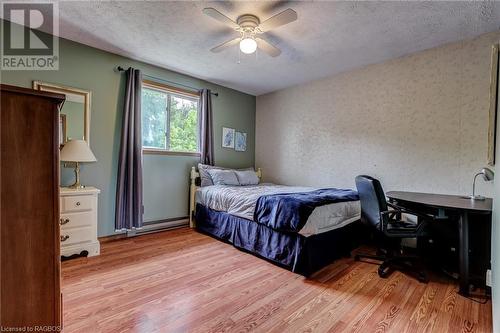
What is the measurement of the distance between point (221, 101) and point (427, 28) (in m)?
3.09

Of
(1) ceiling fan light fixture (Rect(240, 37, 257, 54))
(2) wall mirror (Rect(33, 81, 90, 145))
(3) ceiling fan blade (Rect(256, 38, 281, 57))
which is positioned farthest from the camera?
(2) wall mirror (Rect(33, 81, 90, 145))

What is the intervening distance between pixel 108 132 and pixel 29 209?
2643mm

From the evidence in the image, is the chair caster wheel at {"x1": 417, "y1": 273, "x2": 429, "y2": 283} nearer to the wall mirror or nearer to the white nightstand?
the white nightstand

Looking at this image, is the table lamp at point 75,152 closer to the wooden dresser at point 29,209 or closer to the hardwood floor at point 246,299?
the hardwood floor at point 246,299

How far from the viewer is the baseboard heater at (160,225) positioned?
347cm

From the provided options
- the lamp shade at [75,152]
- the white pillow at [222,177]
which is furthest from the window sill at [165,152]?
the lamp shade at [75,152]

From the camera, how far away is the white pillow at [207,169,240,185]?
385 cm

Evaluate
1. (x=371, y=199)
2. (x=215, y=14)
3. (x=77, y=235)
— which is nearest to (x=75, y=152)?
(x=77, y=235)

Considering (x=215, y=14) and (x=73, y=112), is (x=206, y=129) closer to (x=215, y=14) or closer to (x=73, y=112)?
(x=73, y=112)

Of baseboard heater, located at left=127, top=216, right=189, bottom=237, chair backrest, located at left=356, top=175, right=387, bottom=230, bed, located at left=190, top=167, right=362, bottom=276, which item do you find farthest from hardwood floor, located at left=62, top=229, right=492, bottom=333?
baseboard heater, located at left=127, top=216, right=189, bottom=237

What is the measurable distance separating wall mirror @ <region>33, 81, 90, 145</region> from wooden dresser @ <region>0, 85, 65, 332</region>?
7.59ft

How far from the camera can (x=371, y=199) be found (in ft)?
7.79

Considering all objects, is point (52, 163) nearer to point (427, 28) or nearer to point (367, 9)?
point (367, 9)

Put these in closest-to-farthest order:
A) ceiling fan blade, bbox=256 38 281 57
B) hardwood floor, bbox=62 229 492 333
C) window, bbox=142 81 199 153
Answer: hardwood floor, bbox=62 229 492 333
ceiling fan blade, bbox=256 38 281 57
window, bbox=142 81 199 153
